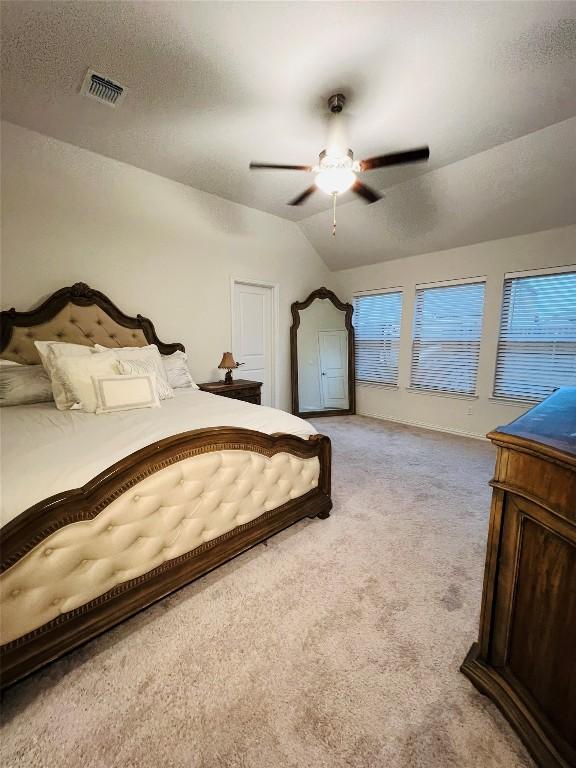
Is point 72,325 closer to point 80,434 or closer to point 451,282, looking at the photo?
point 80,434

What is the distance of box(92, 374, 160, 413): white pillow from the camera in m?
2.02

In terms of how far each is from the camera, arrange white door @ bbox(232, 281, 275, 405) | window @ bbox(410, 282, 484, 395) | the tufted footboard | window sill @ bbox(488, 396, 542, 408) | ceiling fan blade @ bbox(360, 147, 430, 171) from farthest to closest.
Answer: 1. white door @ bbox(232, 281, 275, 405)
2. window @ bbox(410, 282, 484, 395)
3. window sill @ bbox(488, 396, 542, 408)
4. ceiling fan blade @ bbox(360, 147, 430, 171)
5. the tufted footboard

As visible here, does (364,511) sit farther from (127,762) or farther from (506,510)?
(127,762)

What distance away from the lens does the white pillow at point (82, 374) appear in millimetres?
2029

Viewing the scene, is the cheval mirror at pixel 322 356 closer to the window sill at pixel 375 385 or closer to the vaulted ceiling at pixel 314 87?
the window sill at pixel 375 385

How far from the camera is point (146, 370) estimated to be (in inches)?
95.3

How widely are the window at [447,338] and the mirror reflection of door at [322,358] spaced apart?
3.65 feet

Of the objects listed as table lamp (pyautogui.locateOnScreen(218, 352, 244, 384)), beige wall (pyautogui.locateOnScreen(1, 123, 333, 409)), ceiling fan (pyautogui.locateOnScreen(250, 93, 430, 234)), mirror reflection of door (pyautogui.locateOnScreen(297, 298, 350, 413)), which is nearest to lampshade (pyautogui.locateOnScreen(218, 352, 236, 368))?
table lamp (pyautogui.locateOnScreen(218, 352, 244, 384))

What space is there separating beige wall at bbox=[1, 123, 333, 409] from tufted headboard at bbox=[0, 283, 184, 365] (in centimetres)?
13

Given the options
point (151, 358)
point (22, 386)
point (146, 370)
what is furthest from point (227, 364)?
point (22, 386)

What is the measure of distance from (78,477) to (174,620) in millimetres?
812

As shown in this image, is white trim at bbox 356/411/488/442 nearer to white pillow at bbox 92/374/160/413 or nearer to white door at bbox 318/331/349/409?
white door at bbox 318/331/349/409

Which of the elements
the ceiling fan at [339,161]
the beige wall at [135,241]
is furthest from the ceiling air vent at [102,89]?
the ceiling fan at [339,161]

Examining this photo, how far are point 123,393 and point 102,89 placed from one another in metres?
2.06
